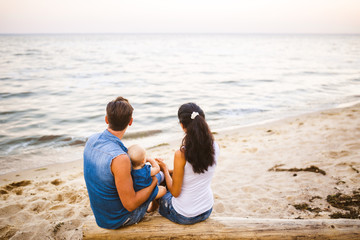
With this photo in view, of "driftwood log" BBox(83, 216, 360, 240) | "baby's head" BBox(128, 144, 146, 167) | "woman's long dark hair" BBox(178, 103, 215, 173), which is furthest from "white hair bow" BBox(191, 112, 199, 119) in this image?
"driftwood log" BBox(83, 216, 360, 240)

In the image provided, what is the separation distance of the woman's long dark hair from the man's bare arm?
0.58m

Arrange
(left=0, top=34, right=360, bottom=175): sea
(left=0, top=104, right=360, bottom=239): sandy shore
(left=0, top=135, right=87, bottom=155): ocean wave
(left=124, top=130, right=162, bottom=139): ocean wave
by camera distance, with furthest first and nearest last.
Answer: (left=124, top=130, right=162, bottom=139): ocean wave < (left=0, top=34, right=360, bottom=175): sea < (left=0, top=135, right=87, bottom=155): ocean wave < (left=0, top=104, right=360, bottom=239): sandy shore

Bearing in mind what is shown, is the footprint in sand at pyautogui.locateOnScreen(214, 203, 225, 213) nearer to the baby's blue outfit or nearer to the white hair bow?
the baby's blue outfit

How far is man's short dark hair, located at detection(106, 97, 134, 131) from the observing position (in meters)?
2.19

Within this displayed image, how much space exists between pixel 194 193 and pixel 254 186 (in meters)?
2.26

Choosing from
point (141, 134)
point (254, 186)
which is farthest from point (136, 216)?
point (141, 134)

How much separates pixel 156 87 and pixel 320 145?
1348 cm

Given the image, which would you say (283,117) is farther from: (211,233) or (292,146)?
(211,233)

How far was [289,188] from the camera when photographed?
13.5 ft

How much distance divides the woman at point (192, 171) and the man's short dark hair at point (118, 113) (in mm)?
531

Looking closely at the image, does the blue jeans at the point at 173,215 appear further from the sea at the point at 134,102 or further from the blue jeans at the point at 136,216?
the sea at the point at 134,102

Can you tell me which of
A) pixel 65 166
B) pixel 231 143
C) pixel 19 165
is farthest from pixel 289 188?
pixel 19 165

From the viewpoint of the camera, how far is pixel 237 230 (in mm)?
2416

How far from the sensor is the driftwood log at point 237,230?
2350 mm
